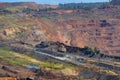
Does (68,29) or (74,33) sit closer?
(74,33)

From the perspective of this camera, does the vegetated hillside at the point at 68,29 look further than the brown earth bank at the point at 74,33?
Yes

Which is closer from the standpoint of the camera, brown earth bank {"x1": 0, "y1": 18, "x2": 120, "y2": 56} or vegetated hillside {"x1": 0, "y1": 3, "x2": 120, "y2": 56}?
brown earth bank {"x1": 0, "y1": 18, "x2": 120, "y2": 56}

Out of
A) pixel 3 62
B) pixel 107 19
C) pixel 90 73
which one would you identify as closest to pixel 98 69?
pixel 90 73

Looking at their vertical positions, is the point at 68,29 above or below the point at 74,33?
above

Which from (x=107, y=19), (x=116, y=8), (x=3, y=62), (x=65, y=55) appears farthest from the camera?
(x=116, y=8)

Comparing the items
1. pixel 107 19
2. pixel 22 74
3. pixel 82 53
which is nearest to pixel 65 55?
pixel 82 53

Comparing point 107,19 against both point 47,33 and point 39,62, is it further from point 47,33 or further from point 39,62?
point 39,62

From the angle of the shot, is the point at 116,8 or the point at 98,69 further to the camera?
the point at 116,8

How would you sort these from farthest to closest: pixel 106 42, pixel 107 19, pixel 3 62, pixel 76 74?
pixel 107 19, pixel 106 42, pixel 3 62, pixel 76 74
